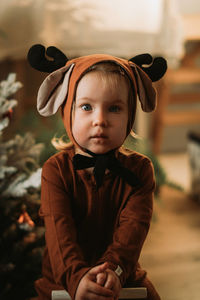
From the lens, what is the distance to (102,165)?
82cm

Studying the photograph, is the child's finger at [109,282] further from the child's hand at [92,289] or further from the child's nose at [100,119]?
the child's nose at [100,119]

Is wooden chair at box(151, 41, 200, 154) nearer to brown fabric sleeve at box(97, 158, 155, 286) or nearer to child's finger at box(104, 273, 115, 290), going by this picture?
brown fabric sleeve at box(97, 158, 155, 286)

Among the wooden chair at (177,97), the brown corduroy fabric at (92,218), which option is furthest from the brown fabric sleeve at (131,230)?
the wooden chair at (177,97)

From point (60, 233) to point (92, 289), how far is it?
0.13 meters

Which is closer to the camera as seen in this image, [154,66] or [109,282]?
[109,282]

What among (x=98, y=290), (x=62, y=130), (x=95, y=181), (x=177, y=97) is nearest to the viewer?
(x=98, y=290)

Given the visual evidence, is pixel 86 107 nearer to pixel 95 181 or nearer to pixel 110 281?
pixel 95 181

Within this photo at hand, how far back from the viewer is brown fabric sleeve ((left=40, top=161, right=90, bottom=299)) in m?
0.80

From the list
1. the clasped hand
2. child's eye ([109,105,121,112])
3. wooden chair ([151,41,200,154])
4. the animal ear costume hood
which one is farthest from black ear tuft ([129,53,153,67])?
wooden chair ([151,41,200,154])

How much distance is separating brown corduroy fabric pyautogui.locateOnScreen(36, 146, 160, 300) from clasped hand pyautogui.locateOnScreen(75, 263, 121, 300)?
3cm

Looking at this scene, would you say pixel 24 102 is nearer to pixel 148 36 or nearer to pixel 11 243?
pixel 148 36

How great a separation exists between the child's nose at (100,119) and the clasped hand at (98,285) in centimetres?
26

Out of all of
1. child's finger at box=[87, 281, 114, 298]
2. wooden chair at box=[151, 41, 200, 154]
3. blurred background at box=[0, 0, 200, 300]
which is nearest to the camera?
child's finger at box=[87, 281, 114, 298]

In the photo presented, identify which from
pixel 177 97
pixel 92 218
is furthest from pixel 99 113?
pixel 177 97
